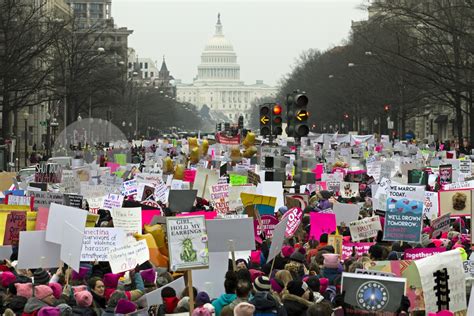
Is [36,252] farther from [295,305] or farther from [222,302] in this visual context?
[295,305]

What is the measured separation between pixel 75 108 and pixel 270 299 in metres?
76.5

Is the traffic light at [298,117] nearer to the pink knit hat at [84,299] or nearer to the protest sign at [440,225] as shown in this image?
the protest sign at [440,225]

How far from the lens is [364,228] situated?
18.5 m

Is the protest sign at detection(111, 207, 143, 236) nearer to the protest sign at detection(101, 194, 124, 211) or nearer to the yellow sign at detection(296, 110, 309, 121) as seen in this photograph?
the protest sign at detection(101, 194, 124, 211)

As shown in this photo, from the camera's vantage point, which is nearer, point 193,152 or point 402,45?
point 193,152

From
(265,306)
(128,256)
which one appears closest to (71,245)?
(128,256)

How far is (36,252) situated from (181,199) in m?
8.08

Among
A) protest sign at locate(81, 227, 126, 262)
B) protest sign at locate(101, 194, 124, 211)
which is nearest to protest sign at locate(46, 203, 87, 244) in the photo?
protest sign at locate(81, 227, 126, 262)

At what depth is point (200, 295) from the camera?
13.4 metres

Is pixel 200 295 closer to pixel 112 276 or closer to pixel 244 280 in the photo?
pixel 244 280

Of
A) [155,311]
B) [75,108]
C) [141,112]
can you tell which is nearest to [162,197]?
[155,311]

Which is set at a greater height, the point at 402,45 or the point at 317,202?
the point at 402,45

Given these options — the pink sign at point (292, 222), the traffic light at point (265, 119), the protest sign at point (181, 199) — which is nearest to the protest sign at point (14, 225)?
the pink sign at point (292, 222)

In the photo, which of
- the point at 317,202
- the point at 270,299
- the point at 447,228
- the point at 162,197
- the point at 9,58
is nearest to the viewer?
the point at 270,299
